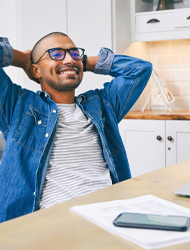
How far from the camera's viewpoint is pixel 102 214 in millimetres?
810

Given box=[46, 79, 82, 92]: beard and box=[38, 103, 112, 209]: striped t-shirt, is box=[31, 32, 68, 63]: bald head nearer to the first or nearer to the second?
box=[46, 79, 82, 92]: beard

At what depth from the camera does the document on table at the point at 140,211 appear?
2.18ft

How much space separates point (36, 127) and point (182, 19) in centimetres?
217

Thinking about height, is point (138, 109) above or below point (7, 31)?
below

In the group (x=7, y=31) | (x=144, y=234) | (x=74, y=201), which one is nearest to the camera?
(x=144, y=234)

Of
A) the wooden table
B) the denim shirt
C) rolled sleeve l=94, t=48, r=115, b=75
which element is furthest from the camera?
rolled sleeve l=94, t=48, r=115, b=75

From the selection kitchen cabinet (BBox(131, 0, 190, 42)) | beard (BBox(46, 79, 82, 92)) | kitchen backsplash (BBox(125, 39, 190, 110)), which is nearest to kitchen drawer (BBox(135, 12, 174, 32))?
kitchen cabinet (BBox(131, 0, 190, 42))

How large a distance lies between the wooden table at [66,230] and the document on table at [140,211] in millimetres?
14

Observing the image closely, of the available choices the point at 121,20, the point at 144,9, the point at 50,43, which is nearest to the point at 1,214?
the point at 50,43

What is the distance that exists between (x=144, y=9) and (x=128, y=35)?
0.41 m

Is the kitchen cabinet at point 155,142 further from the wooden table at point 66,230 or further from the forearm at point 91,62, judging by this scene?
the wooden table at point 66,230

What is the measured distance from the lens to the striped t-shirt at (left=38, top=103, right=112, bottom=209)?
1.40 meters

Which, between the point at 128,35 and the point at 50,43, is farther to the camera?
the point at 128,35

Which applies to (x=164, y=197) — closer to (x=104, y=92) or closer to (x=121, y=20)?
(x=104, y=92)
